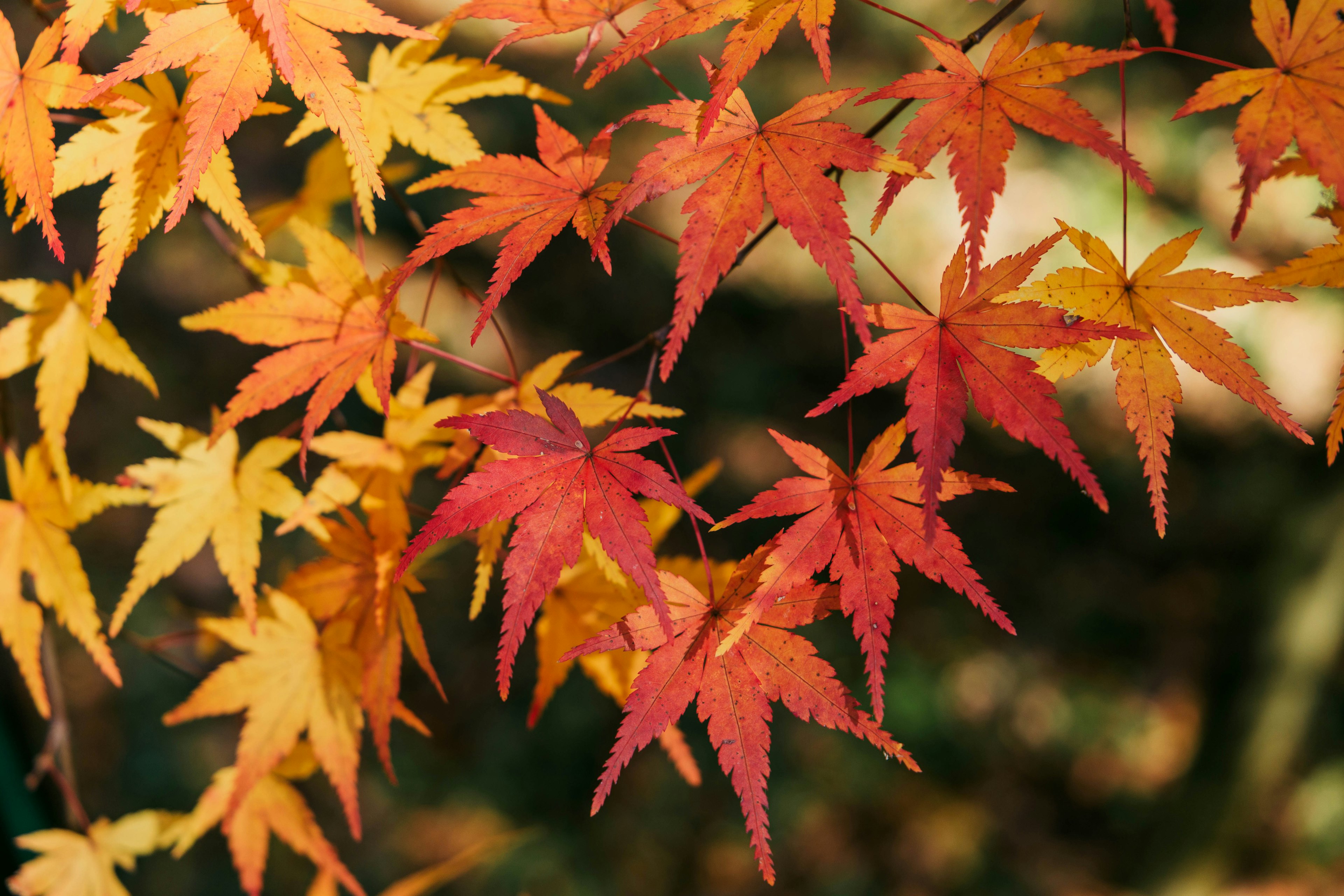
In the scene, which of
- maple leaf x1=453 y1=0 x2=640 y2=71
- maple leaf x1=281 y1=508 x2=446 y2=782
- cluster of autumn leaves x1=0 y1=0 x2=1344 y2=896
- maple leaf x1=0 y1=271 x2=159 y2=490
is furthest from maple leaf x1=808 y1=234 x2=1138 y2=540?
maple leaf x1=0 y1=271 x2=159 y2=490

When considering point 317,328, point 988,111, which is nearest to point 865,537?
point 988,111

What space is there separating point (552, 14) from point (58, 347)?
825mm

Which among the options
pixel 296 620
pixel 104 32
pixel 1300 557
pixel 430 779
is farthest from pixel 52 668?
pixel 1300 557

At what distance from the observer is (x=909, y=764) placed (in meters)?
0.71

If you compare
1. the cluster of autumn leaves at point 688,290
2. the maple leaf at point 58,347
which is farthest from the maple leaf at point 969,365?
the maple leaf at point 58,347

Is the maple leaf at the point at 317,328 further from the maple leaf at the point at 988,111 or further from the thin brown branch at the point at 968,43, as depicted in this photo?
the maple leaf at the point at 988,111

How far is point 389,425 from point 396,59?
492mm

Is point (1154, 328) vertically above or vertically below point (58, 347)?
above

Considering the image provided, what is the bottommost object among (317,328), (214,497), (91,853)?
(91,853)

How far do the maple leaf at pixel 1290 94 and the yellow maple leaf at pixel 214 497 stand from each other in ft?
3.61

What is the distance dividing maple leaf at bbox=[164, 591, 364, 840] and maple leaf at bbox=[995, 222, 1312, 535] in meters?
0.98

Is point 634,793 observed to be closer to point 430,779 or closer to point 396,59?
point 430,779

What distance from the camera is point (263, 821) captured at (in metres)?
1.19

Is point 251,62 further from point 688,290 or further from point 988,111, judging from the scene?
point 988,111
